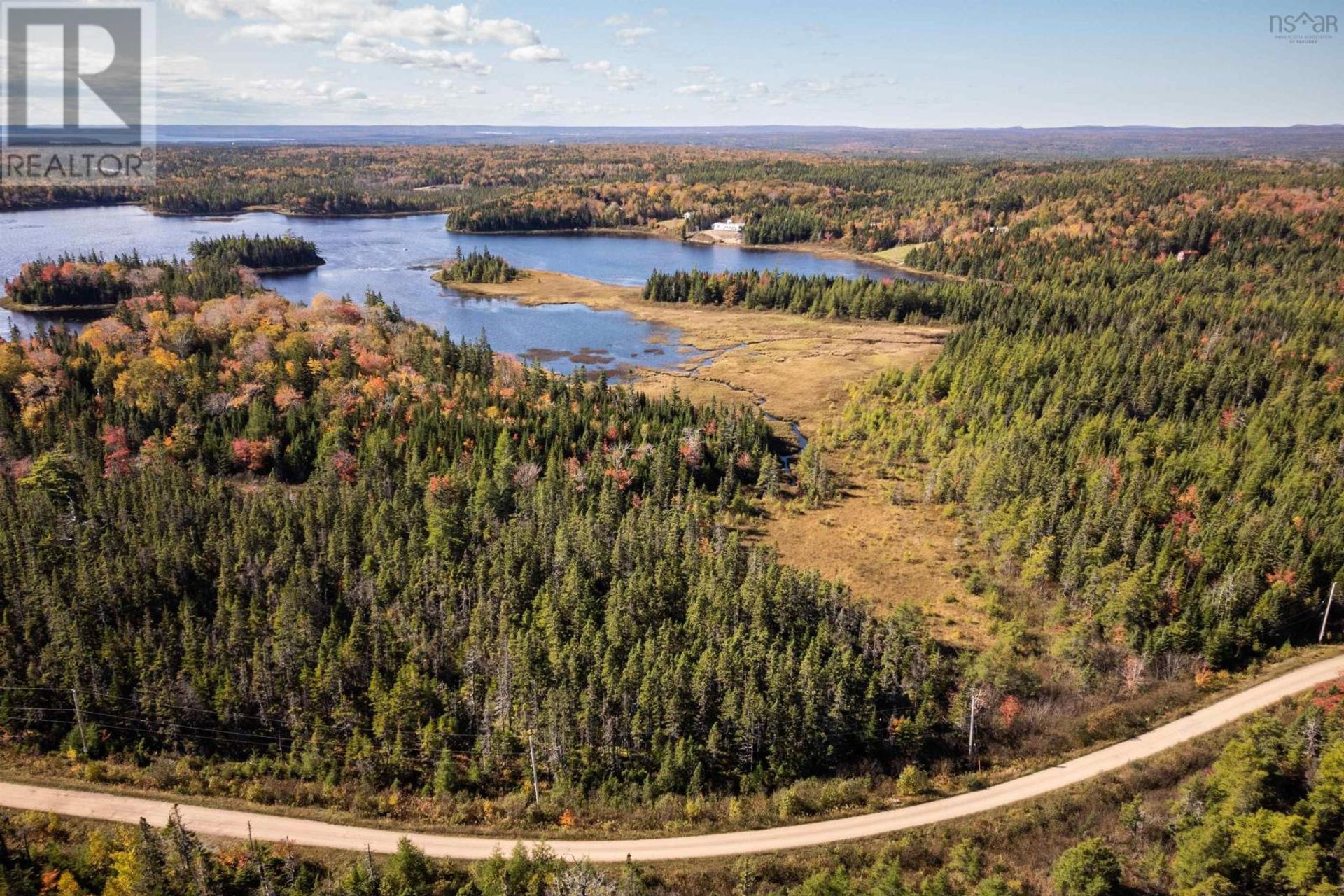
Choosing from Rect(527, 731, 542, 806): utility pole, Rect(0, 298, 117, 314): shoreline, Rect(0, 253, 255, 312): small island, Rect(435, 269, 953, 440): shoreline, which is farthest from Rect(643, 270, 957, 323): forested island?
Rect(0, 298, 117, 314): shoreline

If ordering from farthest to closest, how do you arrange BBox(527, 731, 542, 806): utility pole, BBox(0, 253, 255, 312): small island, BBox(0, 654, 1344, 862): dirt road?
BBox(0, 253, 255, 312): small island < BBox(527, 731, 542, 806): utility pole < BBox(0, 654, 1344, 862): dirt road

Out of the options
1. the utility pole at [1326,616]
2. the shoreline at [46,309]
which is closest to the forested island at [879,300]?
the utility pole at [1326,616]

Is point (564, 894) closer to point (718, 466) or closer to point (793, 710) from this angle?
point (793, 710)

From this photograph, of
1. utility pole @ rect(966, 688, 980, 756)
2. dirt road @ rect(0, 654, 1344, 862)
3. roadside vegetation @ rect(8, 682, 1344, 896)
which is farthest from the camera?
utility pole @ rect(966, 688, 980, 756)

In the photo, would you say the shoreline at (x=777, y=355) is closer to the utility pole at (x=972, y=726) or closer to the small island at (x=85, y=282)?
the utility pole at (x=972, y=726)

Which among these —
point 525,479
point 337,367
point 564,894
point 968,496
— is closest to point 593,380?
point 337,367

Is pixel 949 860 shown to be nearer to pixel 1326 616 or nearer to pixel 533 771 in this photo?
pixel 533 771

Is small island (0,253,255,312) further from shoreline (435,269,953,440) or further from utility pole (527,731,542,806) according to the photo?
utility pole (527,731,542,806)

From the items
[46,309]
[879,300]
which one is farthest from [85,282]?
[879,300]

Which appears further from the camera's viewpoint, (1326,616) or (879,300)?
(879,300)
